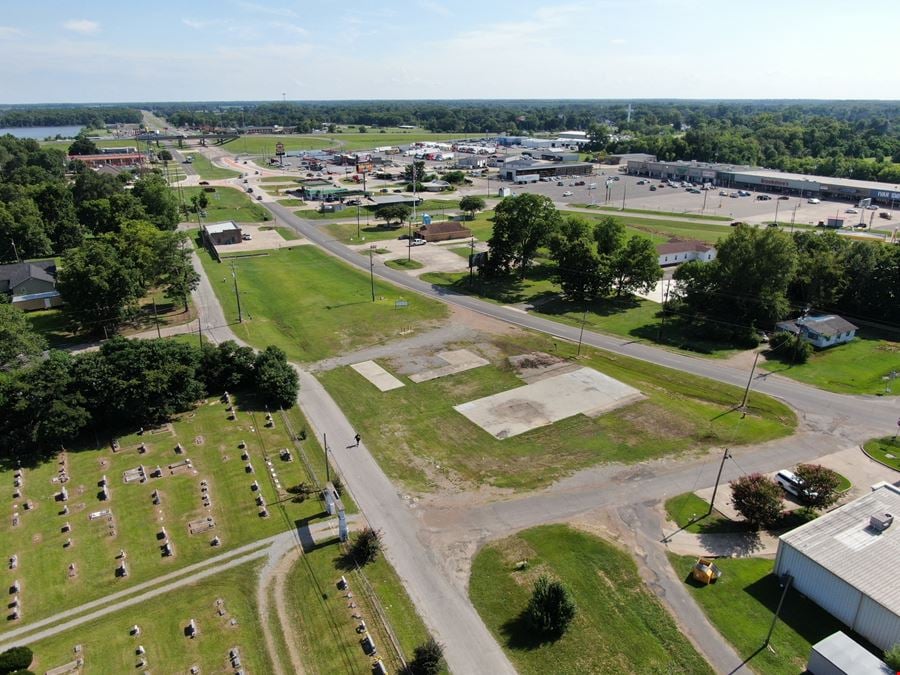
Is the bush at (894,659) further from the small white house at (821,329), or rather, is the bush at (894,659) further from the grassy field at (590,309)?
the small white house at (821,329)

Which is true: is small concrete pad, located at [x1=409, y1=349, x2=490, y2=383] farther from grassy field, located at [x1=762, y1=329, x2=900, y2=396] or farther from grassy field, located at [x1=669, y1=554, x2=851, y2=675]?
grassy field, located at [x1=762, y1=329, x2=900, y2=396]

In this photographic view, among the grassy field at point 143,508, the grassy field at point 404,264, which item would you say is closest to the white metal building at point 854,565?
the grassy field at point 143,508

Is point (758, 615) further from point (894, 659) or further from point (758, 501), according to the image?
point (758, 501)

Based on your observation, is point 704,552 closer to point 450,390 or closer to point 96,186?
point 450,390

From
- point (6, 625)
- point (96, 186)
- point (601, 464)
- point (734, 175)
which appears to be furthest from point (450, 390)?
point (734, 175)

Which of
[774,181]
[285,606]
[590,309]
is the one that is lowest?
[285,606]

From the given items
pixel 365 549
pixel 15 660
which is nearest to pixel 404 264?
pixel 365 549
